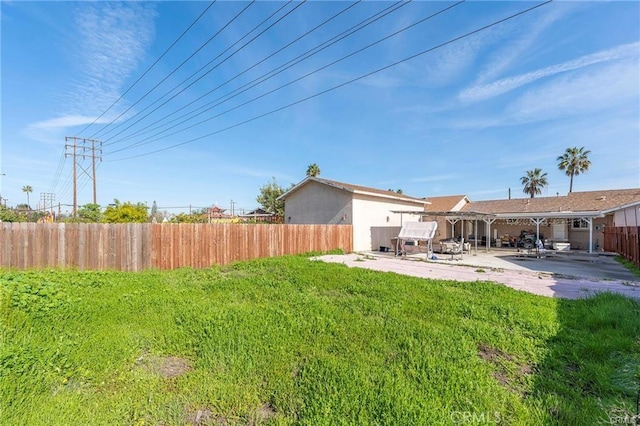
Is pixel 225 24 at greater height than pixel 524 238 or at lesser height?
greater

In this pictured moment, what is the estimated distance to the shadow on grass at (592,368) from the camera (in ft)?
8.01

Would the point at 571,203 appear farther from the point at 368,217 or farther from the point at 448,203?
the point at 368,217

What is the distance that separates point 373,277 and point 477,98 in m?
9.48

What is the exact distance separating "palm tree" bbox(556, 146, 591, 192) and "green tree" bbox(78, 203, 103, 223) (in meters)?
48.8

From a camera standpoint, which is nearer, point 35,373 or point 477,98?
point 35,373

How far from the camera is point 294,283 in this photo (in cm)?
731

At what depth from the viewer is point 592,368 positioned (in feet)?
10.3

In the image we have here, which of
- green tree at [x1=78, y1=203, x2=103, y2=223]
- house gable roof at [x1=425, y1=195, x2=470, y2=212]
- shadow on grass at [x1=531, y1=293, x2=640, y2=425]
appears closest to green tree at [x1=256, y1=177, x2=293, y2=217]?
green tree at [x1=78, y1=203, x2=103, y2=223]

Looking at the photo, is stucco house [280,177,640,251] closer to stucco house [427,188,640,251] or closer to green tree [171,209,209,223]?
stucco house [427,188,640,251]

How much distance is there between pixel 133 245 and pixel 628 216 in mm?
23102

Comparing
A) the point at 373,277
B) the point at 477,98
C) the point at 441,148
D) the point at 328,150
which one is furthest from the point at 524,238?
the point at 373,277

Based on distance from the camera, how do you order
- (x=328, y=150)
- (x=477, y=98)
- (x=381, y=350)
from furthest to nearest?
(x=328, y=150), (x=477, y=98), (x=381, y=350)

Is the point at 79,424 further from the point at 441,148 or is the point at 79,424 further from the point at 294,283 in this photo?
the point at 441,148

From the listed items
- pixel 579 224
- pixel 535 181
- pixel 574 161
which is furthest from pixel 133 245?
pixel 574 161
